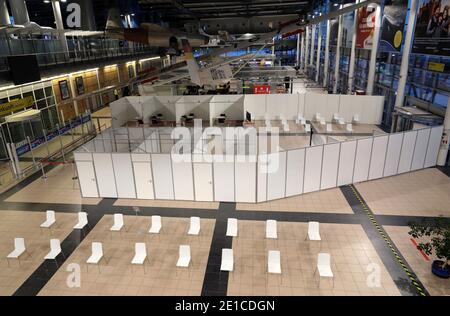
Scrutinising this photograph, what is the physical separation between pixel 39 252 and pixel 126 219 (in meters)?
2.87

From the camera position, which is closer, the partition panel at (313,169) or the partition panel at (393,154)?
the partition panel at (313,169)

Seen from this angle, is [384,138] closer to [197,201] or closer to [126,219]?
[197,201]

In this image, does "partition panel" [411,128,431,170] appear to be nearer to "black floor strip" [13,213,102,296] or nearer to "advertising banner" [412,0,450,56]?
"advertising banner" [412,0,450,56]

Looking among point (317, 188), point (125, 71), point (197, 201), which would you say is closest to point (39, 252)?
point (197, 201)

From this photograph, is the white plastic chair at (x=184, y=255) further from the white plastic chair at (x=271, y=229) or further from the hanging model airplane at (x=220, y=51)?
the hanging model airplane at (x=220, y=51)

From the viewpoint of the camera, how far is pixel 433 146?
14758mm

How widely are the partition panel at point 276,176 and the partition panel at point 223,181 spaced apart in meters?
1.45

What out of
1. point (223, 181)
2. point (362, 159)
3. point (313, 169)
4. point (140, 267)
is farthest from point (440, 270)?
point (140, 267)

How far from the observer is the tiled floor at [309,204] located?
11.8 m

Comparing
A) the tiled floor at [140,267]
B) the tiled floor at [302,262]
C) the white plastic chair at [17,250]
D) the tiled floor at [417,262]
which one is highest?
the white plastic chair at [17,250]

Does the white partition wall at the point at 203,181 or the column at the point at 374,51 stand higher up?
the column at the point at 374,51

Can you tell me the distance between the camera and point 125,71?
36.1 m

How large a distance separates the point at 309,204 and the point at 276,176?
1.70m

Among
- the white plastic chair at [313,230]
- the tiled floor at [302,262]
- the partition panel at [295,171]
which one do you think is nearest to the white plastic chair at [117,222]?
the tiled floor at [302,262]
